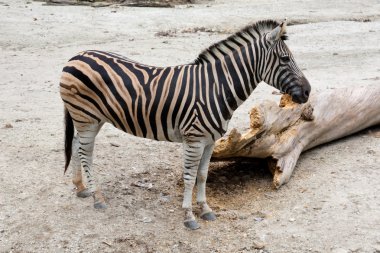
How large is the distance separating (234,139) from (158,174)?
3.75 feet

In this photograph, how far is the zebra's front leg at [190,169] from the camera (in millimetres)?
4539

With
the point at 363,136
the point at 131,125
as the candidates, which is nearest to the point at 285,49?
the point at 131,125

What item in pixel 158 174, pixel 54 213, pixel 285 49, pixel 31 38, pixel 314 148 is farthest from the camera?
pixel 31 38

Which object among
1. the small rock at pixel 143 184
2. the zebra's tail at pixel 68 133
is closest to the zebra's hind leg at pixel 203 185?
the small rock at pixel 143 184

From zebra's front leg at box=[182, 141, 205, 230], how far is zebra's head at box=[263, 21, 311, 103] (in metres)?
0.95

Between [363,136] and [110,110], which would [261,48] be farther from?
[363,136]

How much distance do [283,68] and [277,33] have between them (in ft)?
1.05

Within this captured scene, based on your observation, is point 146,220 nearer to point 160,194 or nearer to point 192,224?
point 192,224

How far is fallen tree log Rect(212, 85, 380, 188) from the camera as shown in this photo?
17.6 feet

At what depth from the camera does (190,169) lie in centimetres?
464

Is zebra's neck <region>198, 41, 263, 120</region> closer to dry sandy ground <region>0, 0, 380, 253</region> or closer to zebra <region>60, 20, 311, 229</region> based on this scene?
zebra <region>60, 20, 311, 229</region>

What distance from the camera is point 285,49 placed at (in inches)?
176

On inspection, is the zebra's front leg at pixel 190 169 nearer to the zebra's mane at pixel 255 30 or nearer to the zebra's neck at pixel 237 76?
the zebra's neck at pixel 237 76

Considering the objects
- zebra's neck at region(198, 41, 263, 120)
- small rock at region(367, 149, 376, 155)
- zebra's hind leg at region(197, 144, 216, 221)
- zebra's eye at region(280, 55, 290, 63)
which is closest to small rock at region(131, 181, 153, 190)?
zebra's hind leg at region(197, 144, 216, 221)
